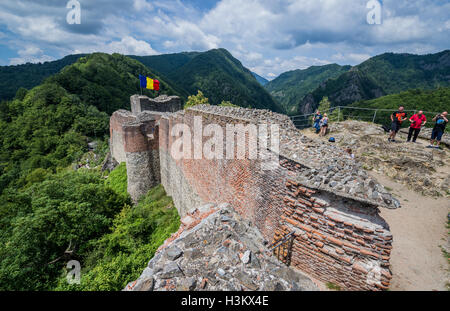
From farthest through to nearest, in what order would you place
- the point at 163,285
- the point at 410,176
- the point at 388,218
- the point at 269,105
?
the point at 269,105, the point at 410,176, the point at 388,218, the point at 163,285

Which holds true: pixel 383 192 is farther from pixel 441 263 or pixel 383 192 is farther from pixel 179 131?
pixel 179 131

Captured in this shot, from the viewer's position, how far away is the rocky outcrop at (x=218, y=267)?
3.00m

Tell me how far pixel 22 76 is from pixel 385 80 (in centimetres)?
20142

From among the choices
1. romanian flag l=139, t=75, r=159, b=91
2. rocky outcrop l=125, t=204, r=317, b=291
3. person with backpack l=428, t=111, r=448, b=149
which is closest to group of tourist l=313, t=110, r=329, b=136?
person with backpack l=428, t=111, r=448, b=149

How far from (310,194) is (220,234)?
206 centimetres

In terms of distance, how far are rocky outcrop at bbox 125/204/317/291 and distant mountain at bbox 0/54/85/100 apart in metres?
109

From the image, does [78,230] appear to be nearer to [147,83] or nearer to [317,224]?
[147,83]

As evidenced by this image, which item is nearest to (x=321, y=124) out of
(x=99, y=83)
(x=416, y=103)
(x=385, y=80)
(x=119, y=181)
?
(x=119, y=181)

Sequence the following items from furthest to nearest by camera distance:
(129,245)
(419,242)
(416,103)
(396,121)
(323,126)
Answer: (416,103) → (323,126) → (129,245) → (396,121) → (419,242)

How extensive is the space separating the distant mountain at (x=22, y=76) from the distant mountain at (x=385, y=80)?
13727cm

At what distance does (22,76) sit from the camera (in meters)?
91.6

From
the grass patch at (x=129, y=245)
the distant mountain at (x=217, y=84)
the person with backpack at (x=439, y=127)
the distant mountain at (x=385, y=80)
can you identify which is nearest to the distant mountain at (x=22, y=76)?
the distant mountain at (x=217, y=84)
